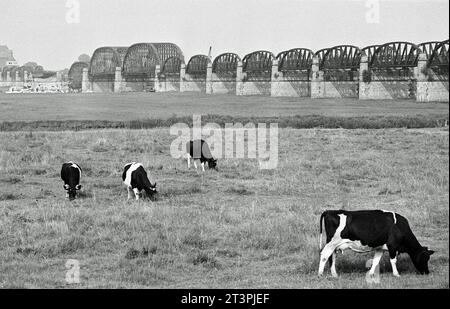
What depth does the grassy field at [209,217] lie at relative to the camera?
Answer: 37.1 ft

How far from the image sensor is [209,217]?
15.8 meters

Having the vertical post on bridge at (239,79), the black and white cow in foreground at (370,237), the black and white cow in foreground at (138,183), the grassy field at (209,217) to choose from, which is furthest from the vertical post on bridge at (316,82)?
the black and white cow in foreground at (370,237)

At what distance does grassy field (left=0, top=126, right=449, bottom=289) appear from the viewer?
11.3 metres

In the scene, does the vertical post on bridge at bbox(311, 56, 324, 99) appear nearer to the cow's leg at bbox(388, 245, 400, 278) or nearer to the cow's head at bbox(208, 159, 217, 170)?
the cow's head at bbox(208, 159, 217, 170)

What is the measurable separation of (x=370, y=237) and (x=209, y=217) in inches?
216

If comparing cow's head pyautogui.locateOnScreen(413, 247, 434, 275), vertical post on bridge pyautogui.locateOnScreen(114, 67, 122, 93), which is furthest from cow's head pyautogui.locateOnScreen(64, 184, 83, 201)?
vertical post on bridge pyautogui.locateOnScreen(114, 67, 122, 93)

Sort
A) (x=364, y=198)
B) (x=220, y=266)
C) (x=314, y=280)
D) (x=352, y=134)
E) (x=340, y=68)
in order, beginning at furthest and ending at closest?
1. (x=340, y=68)
2. (x=352, y=134)
3. (x=364, y=198)
4. (x=220, y=266)
5. (x=314, y=280)

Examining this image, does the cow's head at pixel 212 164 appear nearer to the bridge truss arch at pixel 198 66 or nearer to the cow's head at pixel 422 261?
the cow's head at pixel 422 261

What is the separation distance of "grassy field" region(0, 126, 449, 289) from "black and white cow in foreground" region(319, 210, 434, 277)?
327 millimetres

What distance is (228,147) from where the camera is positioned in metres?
33.0

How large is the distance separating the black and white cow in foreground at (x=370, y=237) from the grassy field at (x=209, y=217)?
33 cm
